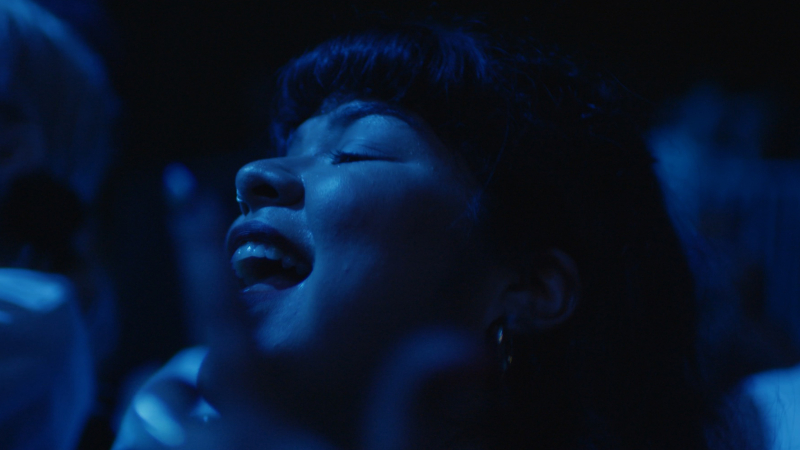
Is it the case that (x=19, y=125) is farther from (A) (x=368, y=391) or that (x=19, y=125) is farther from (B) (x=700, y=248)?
(B) (x=700, y=248)

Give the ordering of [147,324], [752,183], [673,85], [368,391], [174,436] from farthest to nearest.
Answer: [752,183]
[673,85]
[147,324]
[174,436]
[368,391]

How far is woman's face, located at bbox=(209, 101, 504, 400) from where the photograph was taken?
2.47 feet

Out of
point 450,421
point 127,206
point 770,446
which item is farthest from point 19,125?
point 770,446

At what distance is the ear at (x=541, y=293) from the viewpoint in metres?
0.86

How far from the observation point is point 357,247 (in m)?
0.77

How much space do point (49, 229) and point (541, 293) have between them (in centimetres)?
77

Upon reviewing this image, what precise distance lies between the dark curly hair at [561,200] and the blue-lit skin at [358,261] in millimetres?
57

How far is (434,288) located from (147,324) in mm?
570

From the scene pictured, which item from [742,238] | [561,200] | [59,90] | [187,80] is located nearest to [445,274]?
[561,200]

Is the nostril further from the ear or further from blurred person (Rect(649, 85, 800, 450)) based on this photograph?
blurred person (Rect(649, 85, 800, 450))

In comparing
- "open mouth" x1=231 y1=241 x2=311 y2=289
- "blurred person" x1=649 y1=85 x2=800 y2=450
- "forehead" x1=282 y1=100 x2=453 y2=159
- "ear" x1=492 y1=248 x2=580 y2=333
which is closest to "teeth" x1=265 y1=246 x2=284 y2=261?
"open mouth" x1=231 y1=241 x2=311 y2=289

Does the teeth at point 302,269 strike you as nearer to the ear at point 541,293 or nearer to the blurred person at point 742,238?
the ear at point 541,293

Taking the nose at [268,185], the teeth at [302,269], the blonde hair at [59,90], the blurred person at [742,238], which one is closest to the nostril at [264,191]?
the nose at [268,185]

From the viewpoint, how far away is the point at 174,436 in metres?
Answer: 0.89
